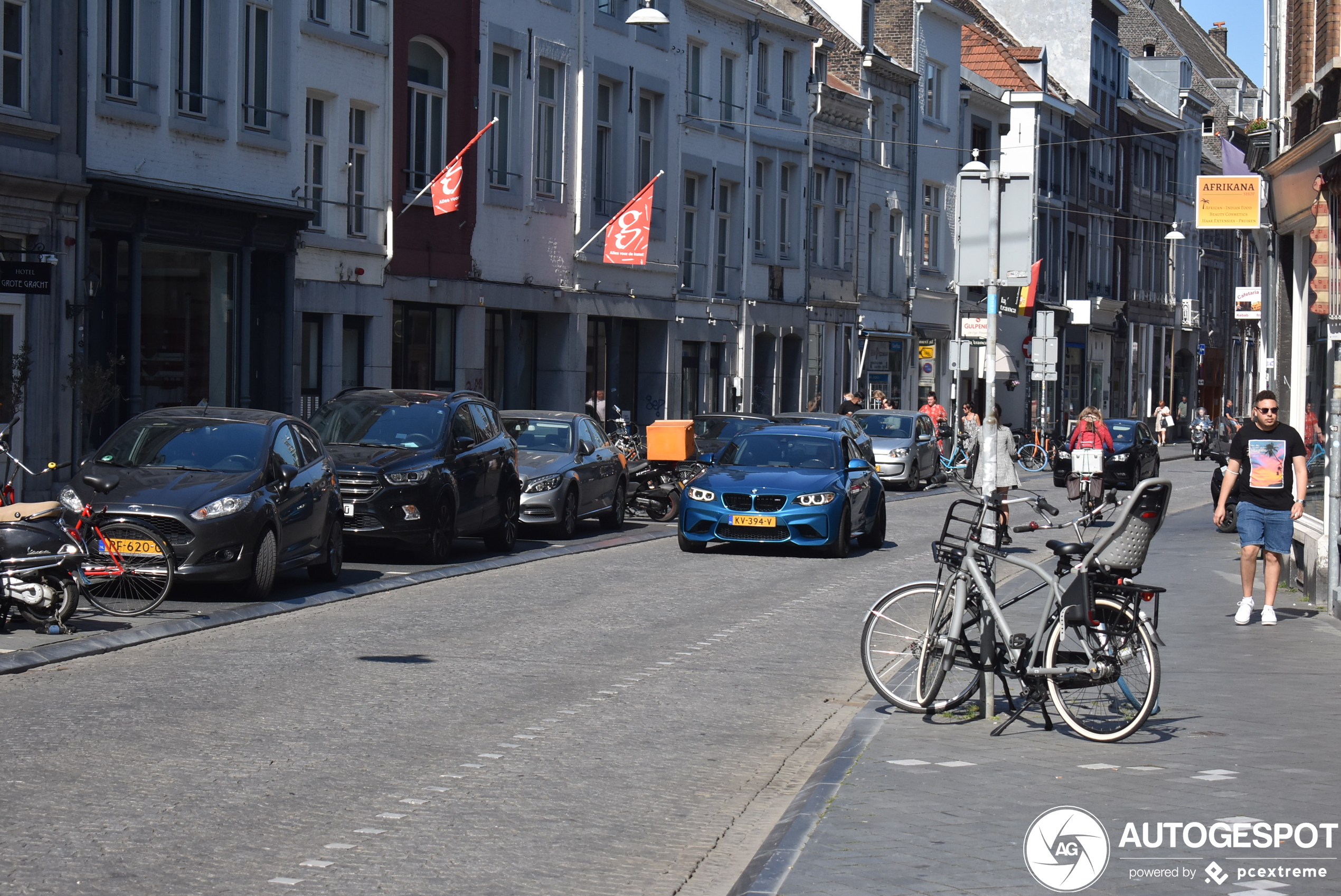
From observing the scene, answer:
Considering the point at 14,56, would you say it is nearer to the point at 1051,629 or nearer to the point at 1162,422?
the point at 1051,629

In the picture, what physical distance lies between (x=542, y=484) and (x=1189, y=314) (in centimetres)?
6617

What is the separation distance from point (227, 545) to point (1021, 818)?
8.98 metres

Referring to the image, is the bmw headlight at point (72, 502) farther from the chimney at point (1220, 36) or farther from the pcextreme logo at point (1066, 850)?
the chimney at point (1220, 36)

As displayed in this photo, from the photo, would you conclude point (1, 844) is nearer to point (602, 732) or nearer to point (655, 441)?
point (602, 732)

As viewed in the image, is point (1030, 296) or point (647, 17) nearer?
point (647, 17)

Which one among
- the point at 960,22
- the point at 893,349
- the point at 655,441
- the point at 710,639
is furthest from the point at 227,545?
the point at 960,22

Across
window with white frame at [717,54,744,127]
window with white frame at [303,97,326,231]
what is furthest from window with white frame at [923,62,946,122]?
window with white frame at [303,97,326,231]

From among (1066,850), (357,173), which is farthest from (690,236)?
(1066,850)

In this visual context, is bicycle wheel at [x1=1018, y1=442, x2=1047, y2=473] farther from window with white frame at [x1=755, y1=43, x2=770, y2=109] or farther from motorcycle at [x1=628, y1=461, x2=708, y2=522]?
motorcycle at [x1=628, y1=461, x2=708, y2=522]

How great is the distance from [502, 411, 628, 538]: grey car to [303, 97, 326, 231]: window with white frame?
6.97 metres

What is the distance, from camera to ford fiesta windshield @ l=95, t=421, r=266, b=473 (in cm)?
1585

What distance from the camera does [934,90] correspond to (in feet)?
198

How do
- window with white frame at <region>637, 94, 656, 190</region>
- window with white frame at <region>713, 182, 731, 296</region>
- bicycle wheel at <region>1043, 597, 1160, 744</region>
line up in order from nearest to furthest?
1. bicycle wheel at <region>1043, 597, 1160, 744</region>
2. window with white frame at <region>637, 94, 656, 190</region>
3. window with white frame at <region>713, 182, 731, 296</region>

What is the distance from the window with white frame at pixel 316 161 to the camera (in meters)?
29.8
